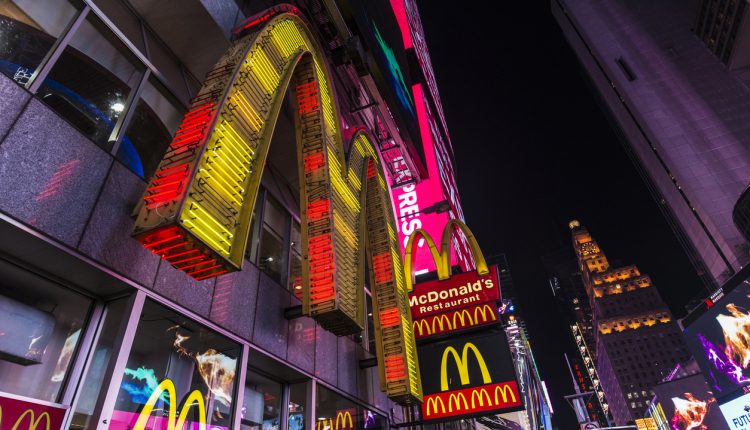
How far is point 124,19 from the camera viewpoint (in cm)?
703

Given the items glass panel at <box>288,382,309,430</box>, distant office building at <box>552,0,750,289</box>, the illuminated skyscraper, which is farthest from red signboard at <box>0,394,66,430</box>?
the illuminated skyscraper

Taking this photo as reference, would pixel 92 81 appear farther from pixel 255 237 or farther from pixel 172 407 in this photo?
pixel 172 407

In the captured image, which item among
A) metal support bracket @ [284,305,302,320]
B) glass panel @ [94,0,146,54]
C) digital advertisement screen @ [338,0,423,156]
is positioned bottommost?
metal support bracket @ [284,305,302,320]

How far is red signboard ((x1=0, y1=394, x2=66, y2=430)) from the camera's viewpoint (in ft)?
12.7

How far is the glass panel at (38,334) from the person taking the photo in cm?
445

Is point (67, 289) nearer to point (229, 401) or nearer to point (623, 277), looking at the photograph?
point (229, 401)

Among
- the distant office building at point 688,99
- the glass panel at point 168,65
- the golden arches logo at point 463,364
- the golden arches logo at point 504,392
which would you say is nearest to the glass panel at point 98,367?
the glass panel at point 168,65

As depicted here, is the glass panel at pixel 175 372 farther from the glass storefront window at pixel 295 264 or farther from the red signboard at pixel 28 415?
the glass storefront window at pixel 295 264

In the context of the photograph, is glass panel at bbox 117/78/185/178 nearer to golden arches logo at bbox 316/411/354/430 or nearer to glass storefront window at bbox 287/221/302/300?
glass storefront window at bbox 287/221/302/300

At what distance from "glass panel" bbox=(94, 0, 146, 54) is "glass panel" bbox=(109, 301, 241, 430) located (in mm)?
4509

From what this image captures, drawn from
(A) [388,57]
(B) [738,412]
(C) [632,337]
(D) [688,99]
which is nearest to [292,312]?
(A) [388,57]

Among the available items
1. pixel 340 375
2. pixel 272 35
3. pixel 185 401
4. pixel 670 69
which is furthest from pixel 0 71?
pixel 670 69

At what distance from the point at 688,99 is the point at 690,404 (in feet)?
209

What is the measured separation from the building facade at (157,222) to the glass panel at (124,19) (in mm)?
43
